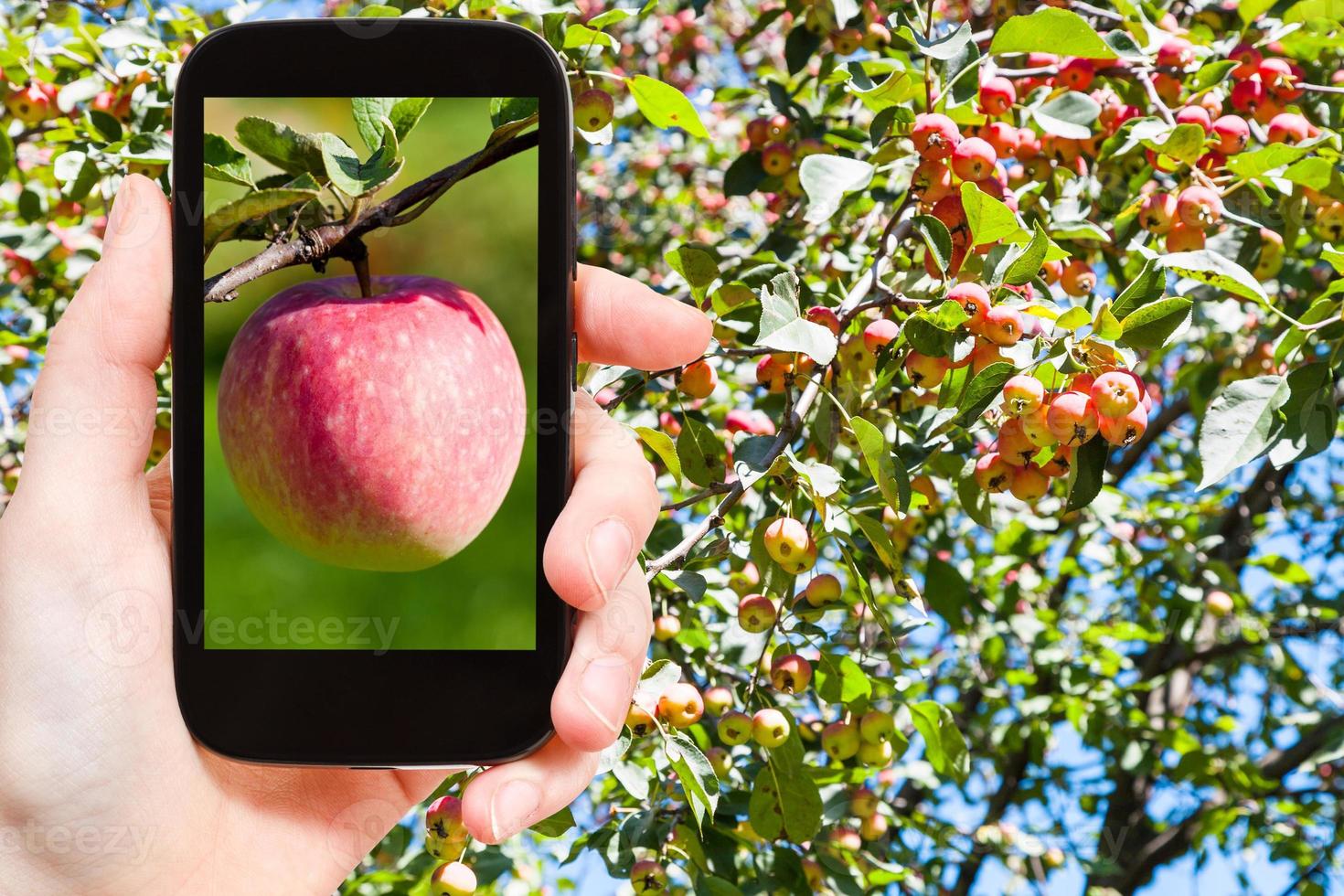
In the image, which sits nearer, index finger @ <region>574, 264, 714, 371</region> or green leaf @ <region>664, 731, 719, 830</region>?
index finger @ <region>574, 264, 714, 371</region>

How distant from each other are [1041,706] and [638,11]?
1795 mm

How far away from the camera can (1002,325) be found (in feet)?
4.15

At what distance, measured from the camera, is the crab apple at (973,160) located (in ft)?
4.72

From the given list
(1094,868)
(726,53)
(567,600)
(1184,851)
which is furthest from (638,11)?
(726,53)

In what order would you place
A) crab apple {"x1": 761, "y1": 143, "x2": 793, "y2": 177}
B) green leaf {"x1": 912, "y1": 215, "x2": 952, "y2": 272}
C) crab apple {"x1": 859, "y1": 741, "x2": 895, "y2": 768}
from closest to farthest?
1. green leaf {"x1": 912, "y1": 215, "x2": 952, "y2": 272}
2. crab apple {"x1": 859, "y1": 741, "x2": 895, "y2": 768}
3. crab apple {"x1": 761, "y1": 143, "x2": 793, "y2": 177}

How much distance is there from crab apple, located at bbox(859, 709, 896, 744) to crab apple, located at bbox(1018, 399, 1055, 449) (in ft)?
2.10

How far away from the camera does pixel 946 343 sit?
1314mm

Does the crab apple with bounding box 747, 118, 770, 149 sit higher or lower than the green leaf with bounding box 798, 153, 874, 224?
lower

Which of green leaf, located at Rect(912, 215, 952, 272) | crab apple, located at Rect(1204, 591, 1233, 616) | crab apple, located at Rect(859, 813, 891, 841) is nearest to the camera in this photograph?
green leaf, located at Rect(912, 215, 952, 272)

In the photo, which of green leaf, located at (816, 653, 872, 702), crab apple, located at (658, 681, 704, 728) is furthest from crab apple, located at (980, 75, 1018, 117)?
crab apple, located at (658, 681, 704, 728)

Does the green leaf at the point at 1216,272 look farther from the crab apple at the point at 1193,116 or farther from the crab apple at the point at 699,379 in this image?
the crab apple at the point at 699,379

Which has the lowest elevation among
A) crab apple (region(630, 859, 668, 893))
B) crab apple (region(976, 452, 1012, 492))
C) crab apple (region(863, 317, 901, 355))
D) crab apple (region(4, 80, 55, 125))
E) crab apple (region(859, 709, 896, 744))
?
crab apple (region(630, 859, 668, 893))

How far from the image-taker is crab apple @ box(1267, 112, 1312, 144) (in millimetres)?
1714

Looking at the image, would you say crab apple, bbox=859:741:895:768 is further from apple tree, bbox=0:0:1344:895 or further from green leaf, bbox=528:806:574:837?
A: green leaf, bbox=528:806:574:837
